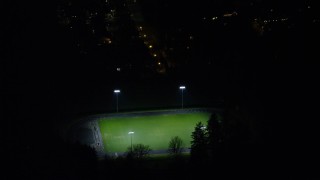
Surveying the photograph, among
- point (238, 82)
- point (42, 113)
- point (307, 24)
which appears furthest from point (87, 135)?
point (307, 24)

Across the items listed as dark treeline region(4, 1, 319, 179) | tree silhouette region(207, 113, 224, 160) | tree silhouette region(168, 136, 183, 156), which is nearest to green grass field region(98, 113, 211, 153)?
tree silhouette region(168, 136, 183, 156)

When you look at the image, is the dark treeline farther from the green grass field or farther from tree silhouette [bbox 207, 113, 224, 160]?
the green grass field

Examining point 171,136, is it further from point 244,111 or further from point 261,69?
point 261,69

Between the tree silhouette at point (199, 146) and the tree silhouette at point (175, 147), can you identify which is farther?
the tree silhouette at point (175, 147)

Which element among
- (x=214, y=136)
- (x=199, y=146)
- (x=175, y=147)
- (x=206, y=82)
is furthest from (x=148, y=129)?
(x=206, y=82)

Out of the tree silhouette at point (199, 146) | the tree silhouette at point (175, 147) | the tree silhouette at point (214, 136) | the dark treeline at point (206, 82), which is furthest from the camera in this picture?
the tree silhouette at point (175, 147)

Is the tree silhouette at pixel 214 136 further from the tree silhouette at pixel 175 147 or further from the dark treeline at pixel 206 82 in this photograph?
the tree silhouette at pixel 175 147

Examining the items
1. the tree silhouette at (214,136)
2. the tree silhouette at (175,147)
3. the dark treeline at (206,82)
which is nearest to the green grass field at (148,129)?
the tree silhouette at (175,147)

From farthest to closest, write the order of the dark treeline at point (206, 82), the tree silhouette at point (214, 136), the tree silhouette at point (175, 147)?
1. the tree silhouette at point (175, 147)
2. the tree silhouette at point (214, 136)
3. the dark treeline at point (206, 82)

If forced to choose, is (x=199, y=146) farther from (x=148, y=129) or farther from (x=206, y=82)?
(x=206, y=82)

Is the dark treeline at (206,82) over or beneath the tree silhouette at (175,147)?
over
